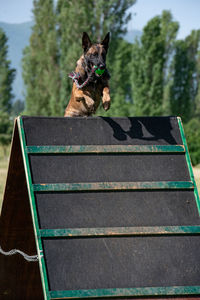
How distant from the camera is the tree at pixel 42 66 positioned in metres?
31.8

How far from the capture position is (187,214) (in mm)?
3600

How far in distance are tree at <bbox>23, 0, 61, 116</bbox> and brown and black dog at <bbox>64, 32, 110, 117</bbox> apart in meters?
25.3

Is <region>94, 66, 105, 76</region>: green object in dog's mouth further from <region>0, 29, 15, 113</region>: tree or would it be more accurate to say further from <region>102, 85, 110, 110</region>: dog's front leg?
<region>0, 29, 15, 113</region>: tree

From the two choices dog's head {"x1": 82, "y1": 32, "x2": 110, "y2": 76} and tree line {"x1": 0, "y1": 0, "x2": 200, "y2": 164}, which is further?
tree line {"x1": 0, "y1": 0, "x2": 200, "y2": 164}

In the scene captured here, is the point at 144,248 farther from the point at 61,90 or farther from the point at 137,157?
the point at 61,90

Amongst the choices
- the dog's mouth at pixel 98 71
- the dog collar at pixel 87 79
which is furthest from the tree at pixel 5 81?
the dog's mouth at pixel 98 71

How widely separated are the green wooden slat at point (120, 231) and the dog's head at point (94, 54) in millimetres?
1965

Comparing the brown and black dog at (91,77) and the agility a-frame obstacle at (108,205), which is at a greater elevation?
the brown and black dog at (91,77)

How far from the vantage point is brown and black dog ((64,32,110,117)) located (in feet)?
16.0

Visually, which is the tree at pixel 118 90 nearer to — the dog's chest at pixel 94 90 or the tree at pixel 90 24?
the tree at pixel 90 24

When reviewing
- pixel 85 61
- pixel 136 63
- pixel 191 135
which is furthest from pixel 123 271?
pixel 136 63

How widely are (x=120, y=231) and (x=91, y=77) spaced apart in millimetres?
2059

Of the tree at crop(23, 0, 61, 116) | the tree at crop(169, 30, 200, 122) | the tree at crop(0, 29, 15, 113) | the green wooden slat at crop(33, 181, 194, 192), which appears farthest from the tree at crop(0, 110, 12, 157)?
the green wooden slat at crop(33, 181, 194, 192)

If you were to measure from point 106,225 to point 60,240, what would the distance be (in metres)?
0.35
